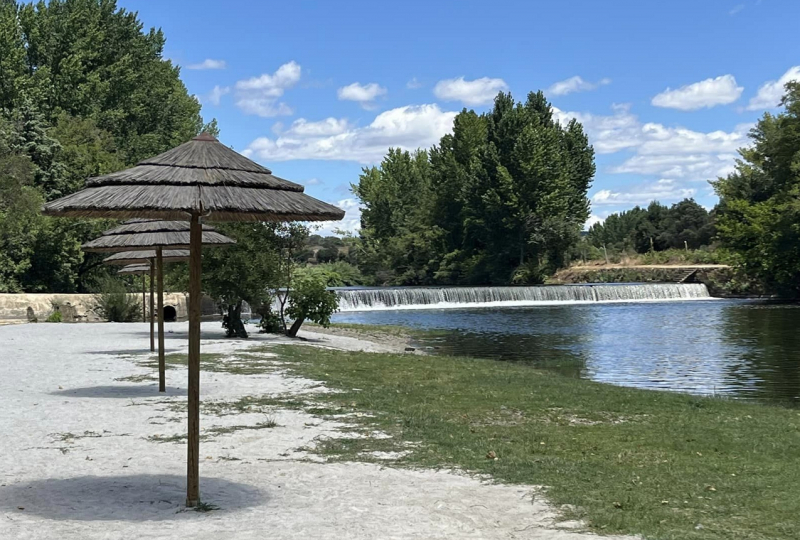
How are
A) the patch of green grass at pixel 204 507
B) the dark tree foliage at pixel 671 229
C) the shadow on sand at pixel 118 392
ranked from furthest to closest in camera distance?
the dark tree foliage at pixel 671 229, the shadow on sand at pixel 118 392, the patch of green grass at pixel 204 507

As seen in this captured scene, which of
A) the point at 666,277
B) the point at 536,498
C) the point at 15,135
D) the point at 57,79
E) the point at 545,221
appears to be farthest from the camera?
the point at 545,221

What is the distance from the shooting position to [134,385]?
523 inches

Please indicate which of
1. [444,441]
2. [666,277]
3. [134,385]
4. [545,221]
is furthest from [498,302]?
[444,441]

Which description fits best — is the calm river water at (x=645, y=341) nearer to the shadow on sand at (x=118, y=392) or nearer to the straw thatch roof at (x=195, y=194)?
the shadow on sand at (x=118, y=392)

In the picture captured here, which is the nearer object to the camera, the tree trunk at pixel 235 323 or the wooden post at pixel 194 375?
the wooden post at pixel 194 375

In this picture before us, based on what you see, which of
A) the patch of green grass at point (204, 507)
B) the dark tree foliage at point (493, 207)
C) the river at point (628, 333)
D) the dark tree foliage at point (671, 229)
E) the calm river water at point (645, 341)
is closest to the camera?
the patch of green grass at point (204, 507)

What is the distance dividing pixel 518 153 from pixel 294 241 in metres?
53.2

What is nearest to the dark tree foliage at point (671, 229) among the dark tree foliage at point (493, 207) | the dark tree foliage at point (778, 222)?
the dark tree foliage at point (493, 207)

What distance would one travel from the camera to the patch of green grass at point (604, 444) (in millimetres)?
6422

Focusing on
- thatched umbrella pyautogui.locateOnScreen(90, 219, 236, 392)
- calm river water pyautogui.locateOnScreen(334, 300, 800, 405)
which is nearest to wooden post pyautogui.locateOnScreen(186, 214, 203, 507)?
thatched umbrella pyautogui.locateOnScreen(90, 219, 236, 392)

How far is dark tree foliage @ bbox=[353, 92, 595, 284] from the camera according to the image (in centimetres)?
7356

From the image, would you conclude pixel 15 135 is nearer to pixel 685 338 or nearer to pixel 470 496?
pixel 685 338

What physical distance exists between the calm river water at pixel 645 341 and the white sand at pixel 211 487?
993cm

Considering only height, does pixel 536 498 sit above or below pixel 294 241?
below
